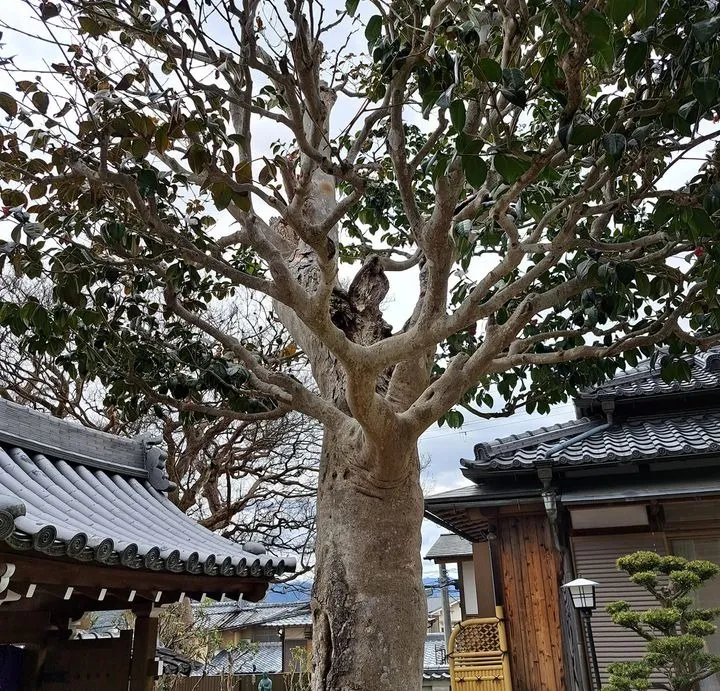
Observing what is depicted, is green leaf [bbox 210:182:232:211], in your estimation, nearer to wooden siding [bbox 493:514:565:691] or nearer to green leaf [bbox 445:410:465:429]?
green leaf [bbox 445:410:465:429]

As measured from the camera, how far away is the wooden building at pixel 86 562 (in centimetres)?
332

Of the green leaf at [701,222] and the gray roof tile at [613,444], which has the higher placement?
the gray roof tile at [613,444]

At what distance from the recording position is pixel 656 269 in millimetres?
4180

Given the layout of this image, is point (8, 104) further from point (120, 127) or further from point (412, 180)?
point (412, 180)

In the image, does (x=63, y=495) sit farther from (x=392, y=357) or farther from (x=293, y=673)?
(x=293, y=673)

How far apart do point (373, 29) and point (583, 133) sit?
160cm

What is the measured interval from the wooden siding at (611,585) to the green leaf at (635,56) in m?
5.53

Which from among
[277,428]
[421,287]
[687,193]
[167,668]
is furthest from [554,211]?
[167,668]

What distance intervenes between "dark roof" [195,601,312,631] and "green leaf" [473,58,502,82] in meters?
22.0

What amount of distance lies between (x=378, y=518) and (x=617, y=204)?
7.49 ft

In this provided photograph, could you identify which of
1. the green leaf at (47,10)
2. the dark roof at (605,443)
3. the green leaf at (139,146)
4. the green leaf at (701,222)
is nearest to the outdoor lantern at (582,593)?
the dark roof at (605,443)

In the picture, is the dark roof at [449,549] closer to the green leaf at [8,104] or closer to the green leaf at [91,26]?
the green leaf at [91,26]

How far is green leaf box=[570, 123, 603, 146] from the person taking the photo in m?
2.71

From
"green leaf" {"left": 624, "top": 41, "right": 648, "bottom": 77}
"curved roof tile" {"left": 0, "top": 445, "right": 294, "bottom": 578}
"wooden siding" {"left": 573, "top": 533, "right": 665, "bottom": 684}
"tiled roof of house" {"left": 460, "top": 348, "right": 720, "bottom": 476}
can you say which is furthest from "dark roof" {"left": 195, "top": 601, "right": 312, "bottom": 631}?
"green leaf" {"left": 624, "top": 41, "right": 648, "bottom": 77}
